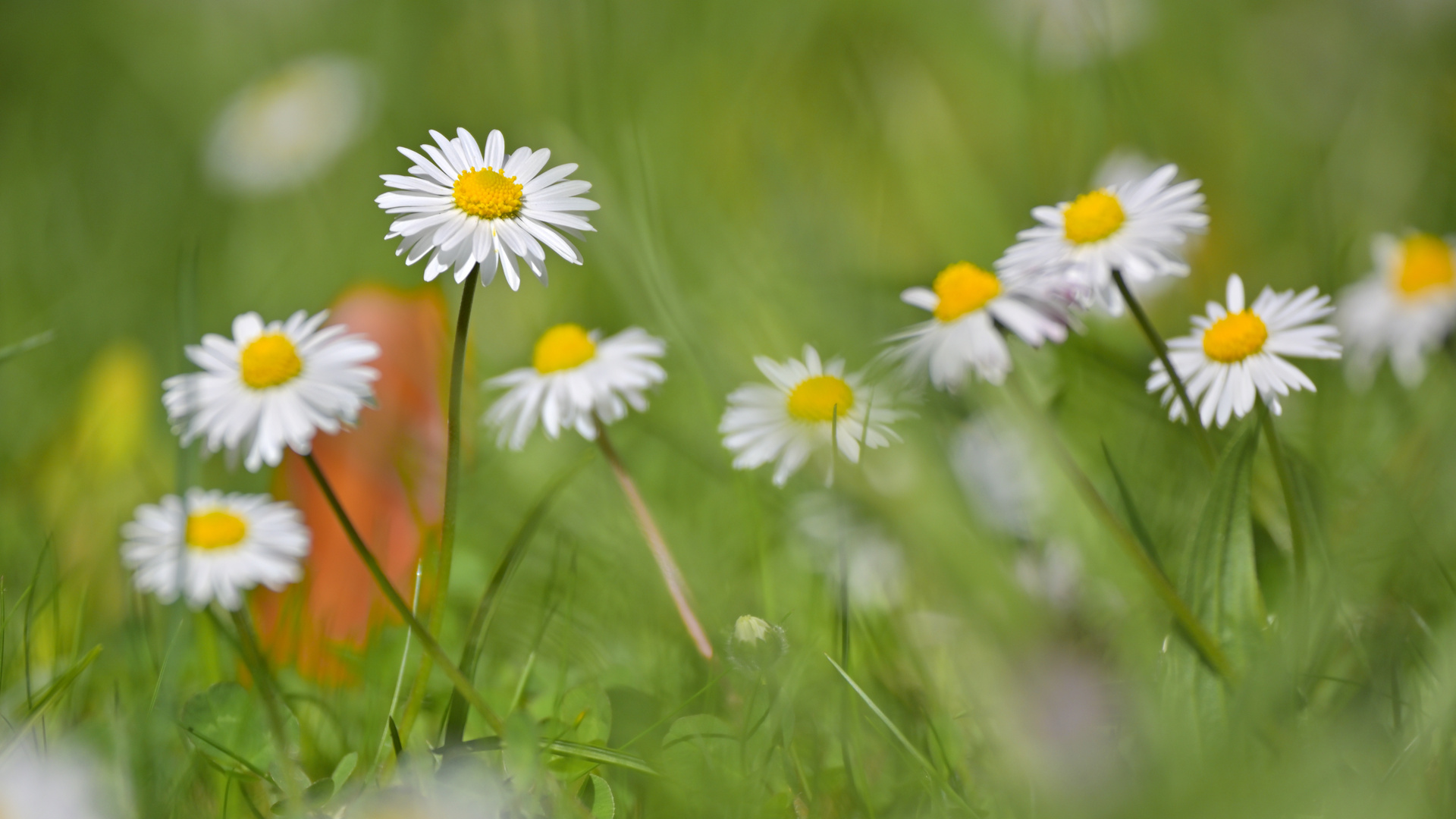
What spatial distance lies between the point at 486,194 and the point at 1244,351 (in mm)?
306

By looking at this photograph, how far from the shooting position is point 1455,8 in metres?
0.99

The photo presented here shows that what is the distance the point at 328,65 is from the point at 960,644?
1.45 m

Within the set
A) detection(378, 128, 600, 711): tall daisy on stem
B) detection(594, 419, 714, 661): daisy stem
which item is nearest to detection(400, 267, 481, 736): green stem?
detection(378, 128, 600, 711): tall daisy on stem

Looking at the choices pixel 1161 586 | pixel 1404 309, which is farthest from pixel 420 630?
pixel 1404 309

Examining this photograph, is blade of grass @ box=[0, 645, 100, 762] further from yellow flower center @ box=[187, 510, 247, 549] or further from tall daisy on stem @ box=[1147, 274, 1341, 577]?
tall daisy on stem @ box=[1147, 274, 1341, 577]

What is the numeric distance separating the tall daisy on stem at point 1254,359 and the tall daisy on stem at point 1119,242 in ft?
0.06

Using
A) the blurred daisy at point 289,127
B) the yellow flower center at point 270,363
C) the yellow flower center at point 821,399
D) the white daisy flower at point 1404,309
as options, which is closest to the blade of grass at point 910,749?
the yellow flower center at point 821,399

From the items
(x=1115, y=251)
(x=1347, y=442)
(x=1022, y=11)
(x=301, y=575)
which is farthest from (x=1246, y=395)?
(x=1022, y=11)

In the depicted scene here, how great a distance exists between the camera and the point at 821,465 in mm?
453

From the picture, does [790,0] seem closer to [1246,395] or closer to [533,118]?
[533,118]

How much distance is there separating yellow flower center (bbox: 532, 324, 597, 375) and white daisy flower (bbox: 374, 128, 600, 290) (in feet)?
0.39

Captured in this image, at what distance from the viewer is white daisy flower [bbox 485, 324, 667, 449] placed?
46 centimetres

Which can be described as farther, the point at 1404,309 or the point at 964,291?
the point at 1404,309

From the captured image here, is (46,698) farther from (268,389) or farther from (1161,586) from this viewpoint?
(1161,586)
